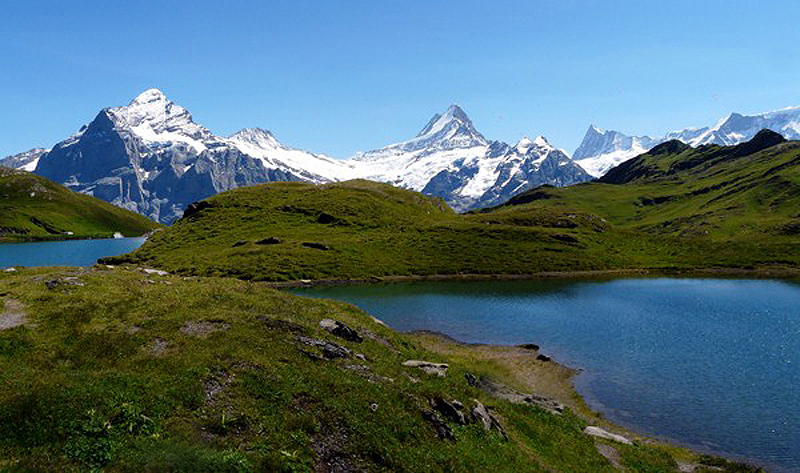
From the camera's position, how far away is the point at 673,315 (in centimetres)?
8688

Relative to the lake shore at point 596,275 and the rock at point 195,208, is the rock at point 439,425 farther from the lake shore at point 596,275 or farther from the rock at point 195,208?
the rock at point 195,208

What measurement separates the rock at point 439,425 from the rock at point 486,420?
3284 millimetres

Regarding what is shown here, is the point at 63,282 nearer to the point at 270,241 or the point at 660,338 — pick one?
the point at 660,338

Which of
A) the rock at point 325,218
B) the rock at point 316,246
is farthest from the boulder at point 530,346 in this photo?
the rock at point 325,218

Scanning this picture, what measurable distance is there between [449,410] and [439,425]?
2.23 m

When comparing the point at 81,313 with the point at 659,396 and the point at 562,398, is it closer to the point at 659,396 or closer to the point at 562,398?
the point at 562,398

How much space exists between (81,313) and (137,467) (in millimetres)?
17735

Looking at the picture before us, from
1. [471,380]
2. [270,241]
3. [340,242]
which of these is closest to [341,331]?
[471,380]

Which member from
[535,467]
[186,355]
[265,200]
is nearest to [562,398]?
[535,467]

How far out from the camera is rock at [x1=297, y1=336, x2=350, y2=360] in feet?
107

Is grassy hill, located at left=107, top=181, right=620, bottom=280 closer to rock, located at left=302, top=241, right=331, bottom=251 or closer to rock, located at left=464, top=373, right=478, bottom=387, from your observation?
rock, located at left=302, top=241, right=331, bottom=251

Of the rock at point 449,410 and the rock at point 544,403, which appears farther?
the rock at point 544,403

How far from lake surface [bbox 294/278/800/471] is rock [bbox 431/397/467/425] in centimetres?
2108

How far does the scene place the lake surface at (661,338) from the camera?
4172 centimetres
